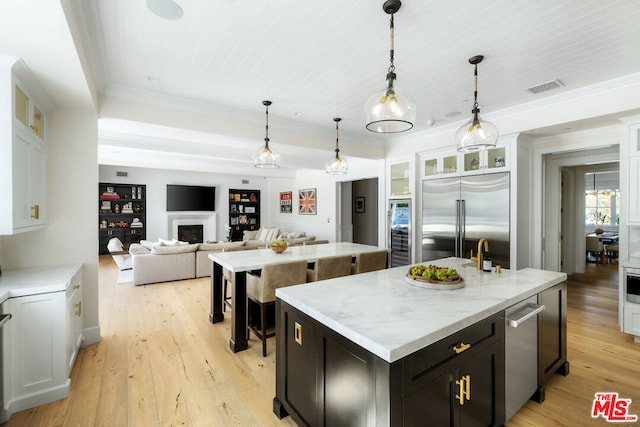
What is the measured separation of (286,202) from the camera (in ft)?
34.4

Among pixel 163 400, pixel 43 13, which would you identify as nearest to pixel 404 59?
pixel 43 13

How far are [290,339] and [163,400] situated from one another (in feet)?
3.94

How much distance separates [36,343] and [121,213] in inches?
308

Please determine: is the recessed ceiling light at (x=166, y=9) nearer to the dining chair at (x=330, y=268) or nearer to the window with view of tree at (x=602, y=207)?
the dining chair at (x=330, y=268)

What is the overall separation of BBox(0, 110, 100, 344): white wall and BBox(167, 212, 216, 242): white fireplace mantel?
663cm

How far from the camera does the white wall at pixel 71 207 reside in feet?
9.49

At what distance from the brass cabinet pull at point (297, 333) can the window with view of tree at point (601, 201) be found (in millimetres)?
11529

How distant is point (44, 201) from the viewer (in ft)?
9.18

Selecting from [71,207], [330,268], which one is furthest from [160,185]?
[330,268]

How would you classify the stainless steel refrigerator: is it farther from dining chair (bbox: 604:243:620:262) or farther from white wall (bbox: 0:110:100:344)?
dining chair (bbox: 604:243:620:262)

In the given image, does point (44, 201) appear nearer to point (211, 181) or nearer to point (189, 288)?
point (189, 288)

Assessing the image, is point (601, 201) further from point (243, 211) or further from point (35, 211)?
point (35, 211)

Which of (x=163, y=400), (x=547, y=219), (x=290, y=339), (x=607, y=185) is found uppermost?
(x=607, y=185)

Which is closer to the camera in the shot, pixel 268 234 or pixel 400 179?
pixel 400 179
